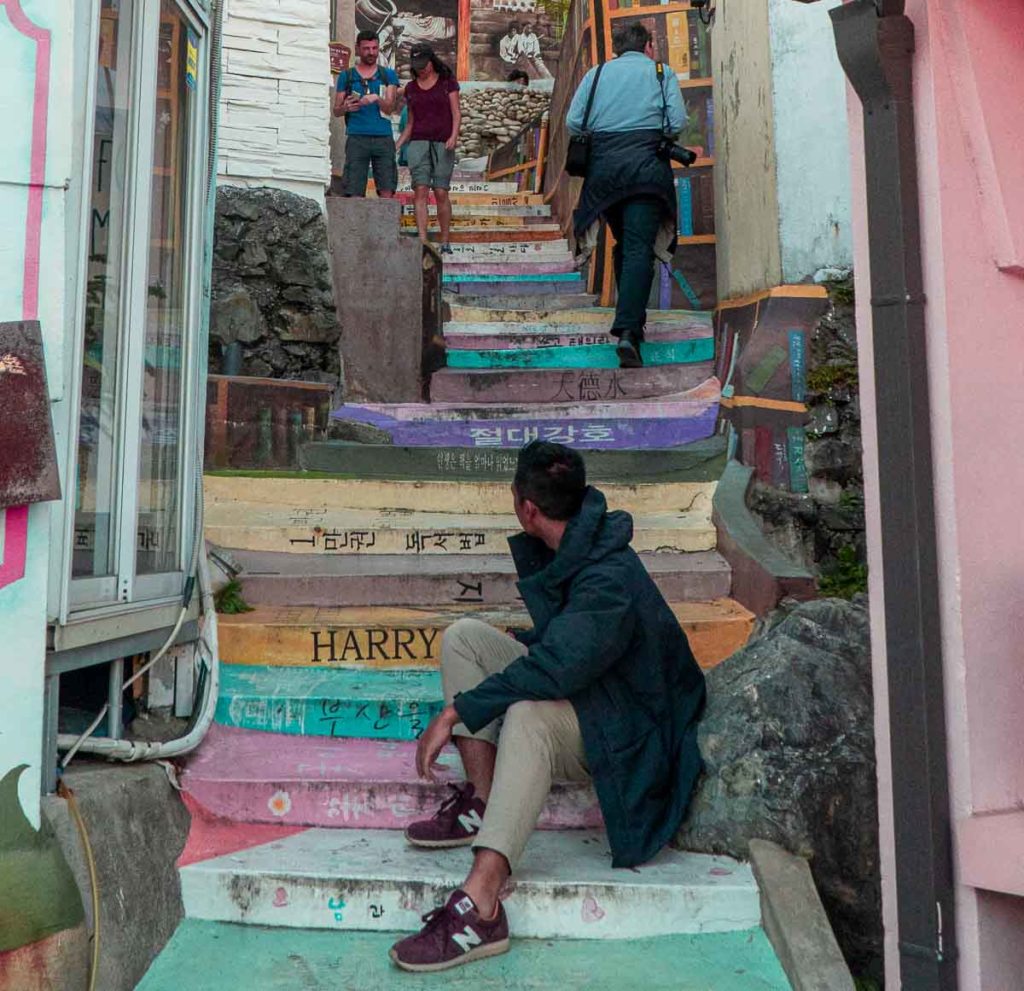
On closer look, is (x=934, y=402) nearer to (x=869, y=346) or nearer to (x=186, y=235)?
(x=869, y=346)

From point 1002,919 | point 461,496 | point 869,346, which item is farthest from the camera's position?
point 461,496

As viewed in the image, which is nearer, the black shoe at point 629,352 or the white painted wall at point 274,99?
the black shoe at point 629,352

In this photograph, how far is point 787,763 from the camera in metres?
2.95

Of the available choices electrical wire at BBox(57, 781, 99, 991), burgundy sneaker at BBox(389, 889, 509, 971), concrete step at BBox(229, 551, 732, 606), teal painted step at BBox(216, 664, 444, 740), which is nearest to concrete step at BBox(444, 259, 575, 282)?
concrete step at BBox(229, 551, 732, 606)

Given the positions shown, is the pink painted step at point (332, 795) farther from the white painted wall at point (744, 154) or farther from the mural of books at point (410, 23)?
the mural of books at point (410, 23)

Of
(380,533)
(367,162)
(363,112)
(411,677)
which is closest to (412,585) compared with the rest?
(380,533)

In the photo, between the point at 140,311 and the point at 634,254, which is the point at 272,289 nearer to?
the point at 634,254

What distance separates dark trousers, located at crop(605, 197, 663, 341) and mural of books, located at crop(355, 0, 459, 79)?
53.3 feet

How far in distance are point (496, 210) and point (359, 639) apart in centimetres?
837

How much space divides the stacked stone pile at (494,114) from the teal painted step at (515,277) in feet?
31.9

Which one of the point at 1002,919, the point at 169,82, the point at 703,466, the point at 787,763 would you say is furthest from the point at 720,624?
the point at 169,82

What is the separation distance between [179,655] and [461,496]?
6.16 feet

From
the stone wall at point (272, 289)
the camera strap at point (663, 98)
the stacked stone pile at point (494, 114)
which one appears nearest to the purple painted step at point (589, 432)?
the stone wall at point (272, 289)

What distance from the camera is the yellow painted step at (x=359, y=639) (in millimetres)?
3982
